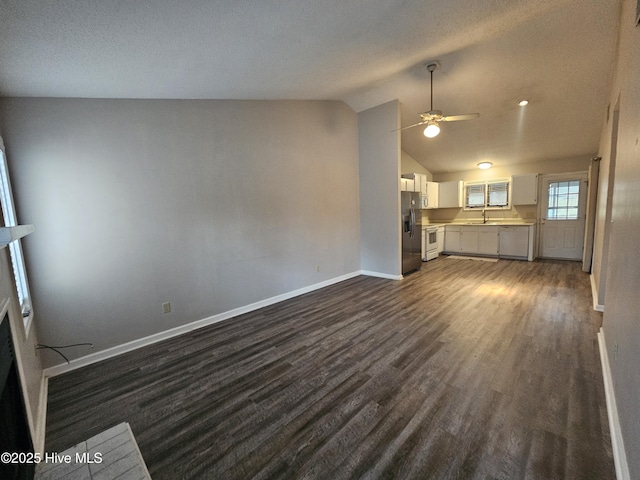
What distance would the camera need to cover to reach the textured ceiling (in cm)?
173

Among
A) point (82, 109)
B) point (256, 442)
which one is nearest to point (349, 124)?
point (82, 109)

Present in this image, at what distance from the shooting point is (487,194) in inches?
277

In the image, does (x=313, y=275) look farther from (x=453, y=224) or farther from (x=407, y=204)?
(x=453, y=224)

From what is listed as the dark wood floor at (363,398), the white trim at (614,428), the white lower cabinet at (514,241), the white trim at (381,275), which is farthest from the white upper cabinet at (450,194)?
the white trim at (614,428)

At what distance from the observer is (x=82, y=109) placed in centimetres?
247

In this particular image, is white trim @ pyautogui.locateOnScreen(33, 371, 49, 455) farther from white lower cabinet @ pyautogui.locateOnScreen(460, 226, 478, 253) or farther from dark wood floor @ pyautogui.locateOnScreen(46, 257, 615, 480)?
white lower cabinet @ pyautogui.locateOnScreen(460, 226, 478, 253)

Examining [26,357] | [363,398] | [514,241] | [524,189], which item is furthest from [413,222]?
[26,357]

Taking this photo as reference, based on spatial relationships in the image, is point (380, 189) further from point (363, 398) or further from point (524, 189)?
point (524, 189)

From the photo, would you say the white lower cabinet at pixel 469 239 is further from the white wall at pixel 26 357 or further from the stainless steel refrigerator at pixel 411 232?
the white wall at pixel 26 357

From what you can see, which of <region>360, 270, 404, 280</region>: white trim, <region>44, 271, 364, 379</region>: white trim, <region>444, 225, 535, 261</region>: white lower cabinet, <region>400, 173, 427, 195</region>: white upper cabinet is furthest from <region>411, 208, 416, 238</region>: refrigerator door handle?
<region>44, 271, 364, 379</region>: white trim

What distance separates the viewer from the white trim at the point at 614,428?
50.2 inches

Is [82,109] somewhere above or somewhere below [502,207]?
above

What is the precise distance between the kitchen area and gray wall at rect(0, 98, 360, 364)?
2822mm

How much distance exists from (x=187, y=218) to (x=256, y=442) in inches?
96.3
